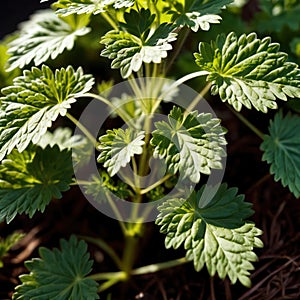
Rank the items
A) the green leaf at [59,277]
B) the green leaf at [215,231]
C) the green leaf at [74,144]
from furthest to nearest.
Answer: the green leaf at [74,144] → the green leaf at [59,277] → the green leaf at [215,231]

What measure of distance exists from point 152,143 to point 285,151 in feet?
1.03

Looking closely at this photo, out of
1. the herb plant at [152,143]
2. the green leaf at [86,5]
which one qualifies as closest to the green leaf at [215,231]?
the herb plant at [152,143]

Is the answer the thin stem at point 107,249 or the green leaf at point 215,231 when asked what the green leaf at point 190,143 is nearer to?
the green leaf at point 215,231

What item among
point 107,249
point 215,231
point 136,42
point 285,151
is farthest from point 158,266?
point 136,42

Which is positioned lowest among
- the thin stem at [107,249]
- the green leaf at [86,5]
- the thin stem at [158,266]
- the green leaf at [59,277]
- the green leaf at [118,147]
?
the thin stem at [158,266]

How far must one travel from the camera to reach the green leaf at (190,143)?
0.87m

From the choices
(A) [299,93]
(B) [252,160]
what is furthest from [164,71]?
(B) [252,160]

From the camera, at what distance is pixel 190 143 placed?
890 millimetres

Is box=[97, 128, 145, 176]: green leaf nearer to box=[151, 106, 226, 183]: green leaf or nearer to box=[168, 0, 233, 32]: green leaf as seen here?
box=[151, 106, 226, 183]: green leaf

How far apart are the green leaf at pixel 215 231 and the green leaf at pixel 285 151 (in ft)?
0.34

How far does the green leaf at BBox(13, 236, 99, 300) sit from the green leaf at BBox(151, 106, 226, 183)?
10.9 inches

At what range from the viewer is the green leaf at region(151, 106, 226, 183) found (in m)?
0.87

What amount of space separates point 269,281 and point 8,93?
2.09ft

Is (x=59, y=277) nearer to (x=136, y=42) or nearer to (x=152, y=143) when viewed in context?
(x=152, y=143)
